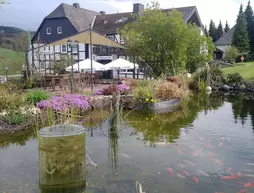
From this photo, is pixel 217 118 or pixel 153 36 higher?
pixel 153 36

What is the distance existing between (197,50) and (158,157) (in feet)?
58.2

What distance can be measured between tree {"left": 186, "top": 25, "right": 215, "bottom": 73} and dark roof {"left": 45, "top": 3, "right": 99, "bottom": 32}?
16066 mm

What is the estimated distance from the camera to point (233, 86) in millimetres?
20234

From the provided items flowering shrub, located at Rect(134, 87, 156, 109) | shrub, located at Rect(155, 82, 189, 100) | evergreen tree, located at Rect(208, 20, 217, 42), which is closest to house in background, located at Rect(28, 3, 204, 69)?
shrub, located at Rect(155, 82, 189, 100)

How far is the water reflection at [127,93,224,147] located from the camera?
7.55m

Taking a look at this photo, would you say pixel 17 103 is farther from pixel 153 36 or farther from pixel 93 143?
pixel 153 36

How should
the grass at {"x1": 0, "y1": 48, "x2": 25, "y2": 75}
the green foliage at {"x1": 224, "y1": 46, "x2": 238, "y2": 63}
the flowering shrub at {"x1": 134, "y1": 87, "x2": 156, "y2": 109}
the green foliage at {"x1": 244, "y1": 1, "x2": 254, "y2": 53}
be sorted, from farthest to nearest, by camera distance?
the green foliage at {"x1": 244, "y1": 1, "x2": 254, "y2": 53} → the green foliage at {"x1": 224, "y1": 46, "x2": 238, "y2": 63} → the grass at {"x1": 0, "y1": 48, "x2": 25, "y2": 75} → the flowering shrub at {"x1": 134, "y1": 87, "x2": 156, "y2": 109}

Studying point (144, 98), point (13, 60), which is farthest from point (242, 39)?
point (144, 98)

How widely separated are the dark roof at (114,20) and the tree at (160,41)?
481 inches

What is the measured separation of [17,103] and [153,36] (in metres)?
12.1

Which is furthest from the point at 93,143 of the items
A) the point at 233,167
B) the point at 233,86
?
the point at 233,86

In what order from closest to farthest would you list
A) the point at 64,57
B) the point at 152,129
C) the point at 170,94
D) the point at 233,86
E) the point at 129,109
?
the point at 152,129 → the point at 129,109 → the point at 170,94 → the point at 233,86 → the point at 64,57

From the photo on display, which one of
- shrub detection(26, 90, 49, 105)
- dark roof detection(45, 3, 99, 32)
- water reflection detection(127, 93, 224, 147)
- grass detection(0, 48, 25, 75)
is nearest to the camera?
water reflection detection(127, 93, 224, 147)

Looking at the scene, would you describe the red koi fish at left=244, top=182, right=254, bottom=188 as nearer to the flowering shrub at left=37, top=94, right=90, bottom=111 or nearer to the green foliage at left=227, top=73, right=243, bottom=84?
the flowering shrub at left=37, top=94, right=90, bottom=111
